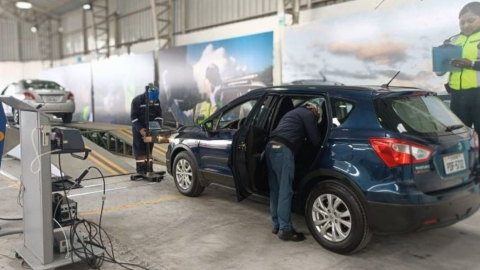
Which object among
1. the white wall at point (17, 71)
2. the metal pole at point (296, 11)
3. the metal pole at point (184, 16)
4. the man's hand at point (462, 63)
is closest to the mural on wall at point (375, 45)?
the man's hand at point (462, 63)

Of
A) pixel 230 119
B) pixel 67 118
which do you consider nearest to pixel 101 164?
pixel 230 119

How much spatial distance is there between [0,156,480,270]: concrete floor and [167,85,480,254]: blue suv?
1.14ft

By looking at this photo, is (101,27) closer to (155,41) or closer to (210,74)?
(155,41)

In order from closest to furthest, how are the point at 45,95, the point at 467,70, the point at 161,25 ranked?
the point at 467,70 < the point at 45,95 < the point at 161,25

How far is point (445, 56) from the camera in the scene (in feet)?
22.5

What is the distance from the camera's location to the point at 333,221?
362cm

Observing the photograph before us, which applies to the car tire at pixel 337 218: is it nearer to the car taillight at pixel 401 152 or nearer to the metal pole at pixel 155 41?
the car taillight at pixel 401 152

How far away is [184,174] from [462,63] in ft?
16.1

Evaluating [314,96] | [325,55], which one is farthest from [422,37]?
[314,96]

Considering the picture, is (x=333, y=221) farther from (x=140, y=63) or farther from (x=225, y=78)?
(x=140, y=63)

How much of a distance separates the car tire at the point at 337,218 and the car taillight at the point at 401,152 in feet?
1.47

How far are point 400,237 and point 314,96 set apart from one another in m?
1.69

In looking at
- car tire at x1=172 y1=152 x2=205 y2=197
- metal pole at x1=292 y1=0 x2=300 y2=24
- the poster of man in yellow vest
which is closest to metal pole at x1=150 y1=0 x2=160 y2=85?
metal pole at x1=292 y1=0 x2=300 y2=24

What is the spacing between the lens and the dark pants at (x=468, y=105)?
21.9 feet
